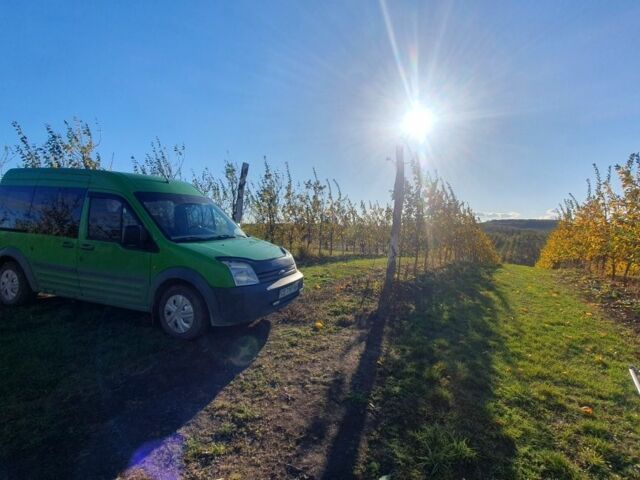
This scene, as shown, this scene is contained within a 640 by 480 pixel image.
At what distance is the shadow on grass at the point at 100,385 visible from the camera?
8.41ft

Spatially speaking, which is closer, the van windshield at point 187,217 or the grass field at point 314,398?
the grass field at point 314,398

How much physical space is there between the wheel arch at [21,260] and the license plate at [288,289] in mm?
4198

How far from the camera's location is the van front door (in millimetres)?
4719

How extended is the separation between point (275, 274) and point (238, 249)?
65 centimetres

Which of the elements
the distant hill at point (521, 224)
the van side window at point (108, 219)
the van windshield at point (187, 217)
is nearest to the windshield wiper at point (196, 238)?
the van windshield at point (187, 217)

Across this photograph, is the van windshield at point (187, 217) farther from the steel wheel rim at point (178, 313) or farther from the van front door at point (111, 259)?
the steel wheel rim at point (178, 313)

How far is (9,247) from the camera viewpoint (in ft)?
18.9

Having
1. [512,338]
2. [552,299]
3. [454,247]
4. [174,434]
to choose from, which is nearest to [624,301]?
[552,299]

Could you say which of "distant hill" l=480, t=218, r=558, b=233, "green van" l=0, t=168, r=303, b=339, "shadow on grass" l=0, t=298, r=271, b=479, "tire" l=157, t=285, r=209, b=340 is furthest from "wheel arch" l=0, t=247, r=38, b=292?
"distant hill" l=480, t=218, r=558, b=233

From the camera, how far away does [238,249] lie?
4.78 m

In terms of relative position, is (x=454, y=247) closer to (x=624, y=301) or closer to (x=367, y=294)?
(x=624, y=301)

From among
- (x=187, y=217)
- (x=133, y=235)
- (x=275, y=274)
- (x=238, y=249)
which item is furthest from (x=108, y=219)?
(x=275, y=274)

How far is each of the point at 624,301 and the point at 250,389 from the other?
985 centimetres

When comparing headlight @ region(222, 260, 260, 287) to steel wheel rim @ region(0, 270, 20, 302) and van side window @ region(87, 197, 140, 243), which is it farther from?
steel wheel rim @ region(0, 270, 20, 302)
